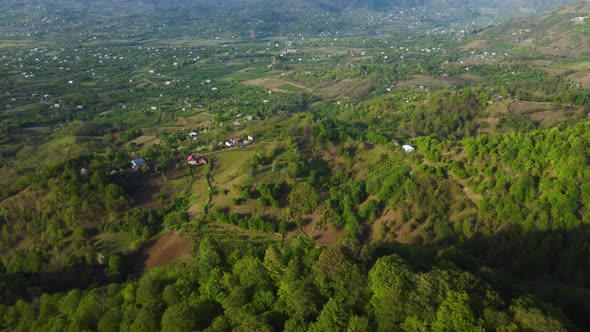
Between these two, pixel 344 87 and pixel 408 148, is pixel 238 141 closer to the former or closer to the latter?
pixel 408 148

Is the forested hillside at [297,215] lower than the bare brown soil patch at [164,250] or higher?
higher

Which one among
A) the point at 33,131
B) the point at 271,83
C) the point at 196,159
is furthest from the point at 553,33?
the point at 33,131

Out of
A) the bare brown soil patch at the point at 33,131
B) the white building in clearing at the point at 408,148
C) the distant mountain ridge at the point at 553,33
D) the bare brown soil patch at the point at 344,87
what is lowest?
the bare brown soil patch at the point at 344,87

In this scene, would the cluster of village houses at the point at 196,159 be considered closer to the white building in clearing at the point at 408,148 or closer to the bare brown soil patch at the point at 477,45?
the white building in clearing at the point at 408,148

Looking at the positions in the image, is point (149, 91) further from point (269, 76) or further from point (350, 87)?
point (350, 87)

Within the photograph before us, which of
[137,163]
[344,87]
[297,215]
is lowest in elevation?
[344,87]

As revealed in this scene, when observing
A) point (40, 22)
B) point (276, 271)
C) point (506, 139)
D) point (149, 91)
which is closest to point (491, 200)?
point (506, 139)

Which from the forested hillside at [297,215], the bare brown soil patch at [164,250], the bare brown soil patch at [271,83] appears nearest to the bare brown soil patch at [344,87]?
the bare brown soil patch at [271,83]

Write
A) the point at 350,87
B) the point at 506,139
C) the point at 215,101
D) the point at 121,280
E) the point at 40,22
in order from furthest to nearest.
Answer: the point at 40,22 → the point at 350,87 → the point at 215,101 → the point at 506,139 → the point at 121,280

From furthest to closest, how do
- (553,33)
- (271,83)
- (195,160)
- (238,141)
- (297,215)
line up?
(553,33), (271,83), (238,141), (195,160), (297,215)
